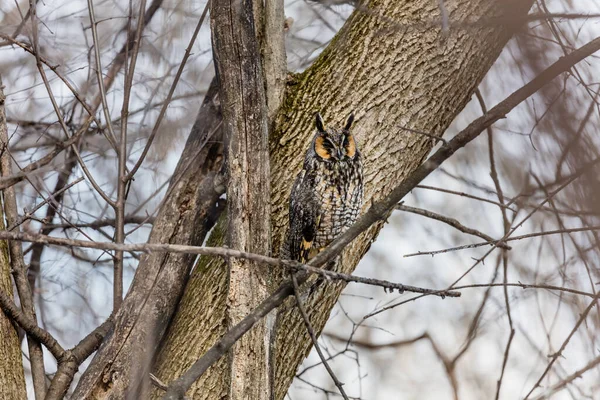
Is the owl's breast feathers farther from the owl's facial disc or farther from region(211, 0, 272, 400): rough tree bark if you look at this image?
region(211, 0, 272, 400): rough tree bark

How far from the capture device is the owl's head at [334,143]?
2736mm

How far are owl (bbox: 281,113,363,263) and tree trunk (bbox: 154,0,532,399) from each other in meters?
0.09

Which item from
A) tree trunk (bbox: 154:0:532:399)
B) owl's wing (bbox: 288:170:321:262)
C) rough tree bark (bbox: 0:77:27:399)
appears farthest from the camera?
tree trunk (bbox: 154:0:532:399)

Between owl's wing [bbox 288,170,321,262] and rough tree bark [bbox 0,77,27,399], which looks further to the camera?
owl's wing [bbox 288,170,321,262]

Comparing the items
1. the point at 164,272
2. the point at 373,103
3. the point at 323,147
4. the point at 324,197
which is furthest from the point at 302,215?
the point at 164,272

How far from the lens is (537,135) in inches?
37.7

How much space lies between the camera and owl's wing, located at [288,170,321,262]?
2.71 m

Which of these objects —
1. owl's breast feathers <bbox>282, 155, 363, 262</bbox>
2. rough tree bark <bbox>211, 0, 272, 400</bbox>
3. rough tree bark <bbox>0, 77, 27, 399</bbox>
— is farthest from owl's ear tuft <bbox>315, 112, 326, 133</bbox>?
rough tree bark <bbox>0, 77, 27, 399</bbox>

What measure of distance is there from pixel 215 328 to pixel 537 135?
1958 millimetres

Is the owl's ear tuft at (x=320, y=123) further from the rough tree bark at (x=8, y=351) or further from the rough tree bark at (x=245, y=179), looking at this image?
the rough tree bark at (x=8, y=351)

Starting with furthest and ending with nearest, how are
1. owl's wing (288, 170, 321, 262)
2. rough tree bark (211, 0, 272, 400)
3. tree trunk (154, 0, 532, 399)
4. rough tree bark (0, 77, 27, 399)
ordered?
tree trunk (154, 0, 532, 399), owl's wing (288, 170, 321, 262), rough tree bark (0, 77, 27, 399), rough tree bark (211, 0, 272, 400)

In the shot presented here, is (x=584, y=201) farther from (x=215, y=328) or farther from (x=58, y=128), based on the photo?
(x=58, y=128)

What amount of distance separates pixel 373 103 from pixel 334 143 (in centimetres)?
29

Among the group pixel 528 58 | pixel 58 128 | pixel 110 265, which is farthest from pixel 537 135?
pixel 110 265
